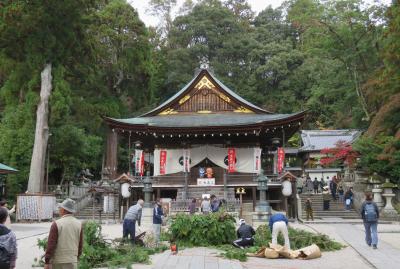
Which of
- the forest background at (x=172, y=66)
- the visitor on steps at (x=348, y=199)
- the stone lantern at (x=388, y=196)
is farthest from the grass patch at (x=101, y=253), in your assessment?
the forest background at (x=172, y=66)

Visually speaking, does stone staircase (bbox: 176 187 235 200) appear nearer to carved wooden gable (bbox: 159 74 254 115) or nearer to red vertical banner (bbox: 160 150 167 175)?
red vertical banner (bbox: 160 150 167 175)

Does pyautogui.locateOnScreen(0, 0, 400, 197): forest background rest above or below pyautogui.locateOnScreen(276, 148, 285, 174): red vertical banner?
above

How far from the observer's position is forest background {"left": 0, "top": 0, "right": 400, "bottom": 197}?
27.7 m

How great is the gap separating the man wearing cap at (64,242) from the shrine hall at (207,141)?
1894cm

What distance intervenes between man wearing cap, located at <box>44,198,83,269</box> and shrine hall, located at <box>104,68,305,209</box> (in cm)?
1894

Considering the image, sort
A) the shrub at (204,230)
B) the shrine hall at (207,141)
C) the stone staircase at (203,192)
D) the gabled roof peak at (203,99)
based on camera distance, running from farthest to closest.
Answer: the gabled roof peak at (203,99)
the shrine hall at (207,141)
the stone staircase at (203,192)
the shrub at (204,230)

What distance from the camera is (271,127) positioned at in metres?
27.5

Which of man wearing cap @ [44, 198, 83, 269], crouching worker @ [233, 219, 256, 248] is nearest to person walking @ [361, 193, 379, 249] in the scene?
crouching worker @ [233, 219, 256, 248]

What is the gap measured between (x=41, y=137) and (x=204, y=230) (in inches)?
721

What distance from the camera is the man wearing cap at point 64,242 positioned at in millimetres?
5656

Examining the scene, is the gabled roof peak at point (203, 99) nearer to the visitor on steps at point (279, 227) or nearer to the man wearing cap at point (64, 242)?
the visitor on steps at point (279, 227)

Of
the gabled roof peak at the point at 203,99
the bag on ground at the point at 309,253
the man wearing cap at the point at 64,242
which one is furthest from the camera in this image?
the gabled roof peak at the point at 203,99

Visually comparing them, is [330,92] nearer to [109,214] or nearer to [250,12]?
[109,214]

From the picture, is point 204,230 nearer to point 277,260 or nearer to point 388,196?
point 277,260
